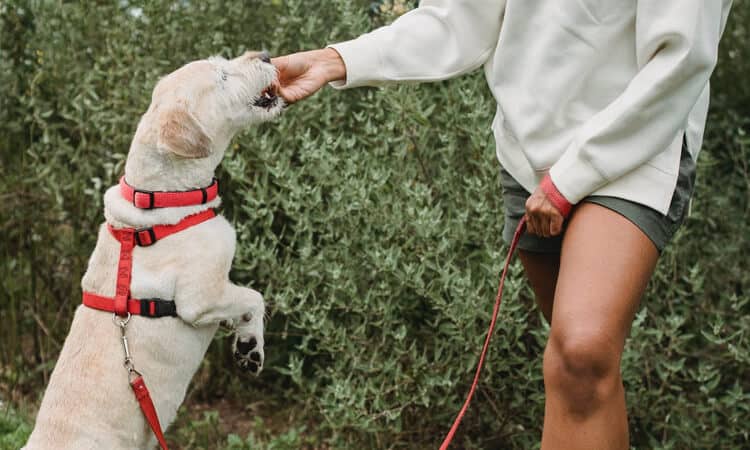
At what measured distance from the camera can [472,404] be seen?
412 cm

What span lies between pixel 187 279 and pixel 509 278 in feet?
4.69

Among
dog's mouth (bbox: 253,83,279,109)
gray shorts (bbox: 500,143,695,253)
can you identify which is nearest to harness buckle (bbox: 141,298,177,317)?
dog's mouth (bbox: 253,83,279,109)

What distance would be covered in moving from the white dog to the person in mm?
1013

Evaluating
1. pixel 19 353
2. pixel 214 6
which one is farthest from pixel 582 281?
pixel 19 353

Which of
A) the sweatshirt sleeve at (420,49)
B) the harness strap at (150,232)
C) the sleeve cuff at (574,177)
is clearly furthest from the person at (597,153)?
the harness strap at (150,232)

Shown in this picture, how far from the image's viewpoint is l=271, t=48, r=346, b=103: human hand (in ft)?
9.31

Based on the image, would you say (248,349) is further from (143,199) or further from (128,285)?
(143,199)

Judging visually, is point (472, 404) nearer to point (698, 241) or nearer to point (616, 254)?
point (698, 241)

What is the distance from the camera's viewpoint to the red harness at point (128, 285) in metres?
2.95

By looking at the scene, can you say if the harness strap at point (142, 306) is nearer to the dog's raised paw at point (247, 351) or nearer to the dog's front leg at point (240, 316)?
the dog's front leg at point (240, 316)

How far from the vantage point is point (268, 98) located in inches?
126

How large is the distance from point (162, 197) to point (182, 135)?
0.22 m

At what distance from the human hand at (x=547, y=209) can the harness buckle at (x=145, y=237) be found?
132 cm

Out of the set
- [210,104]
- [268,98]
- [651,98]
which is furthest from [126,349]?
[651,98]
